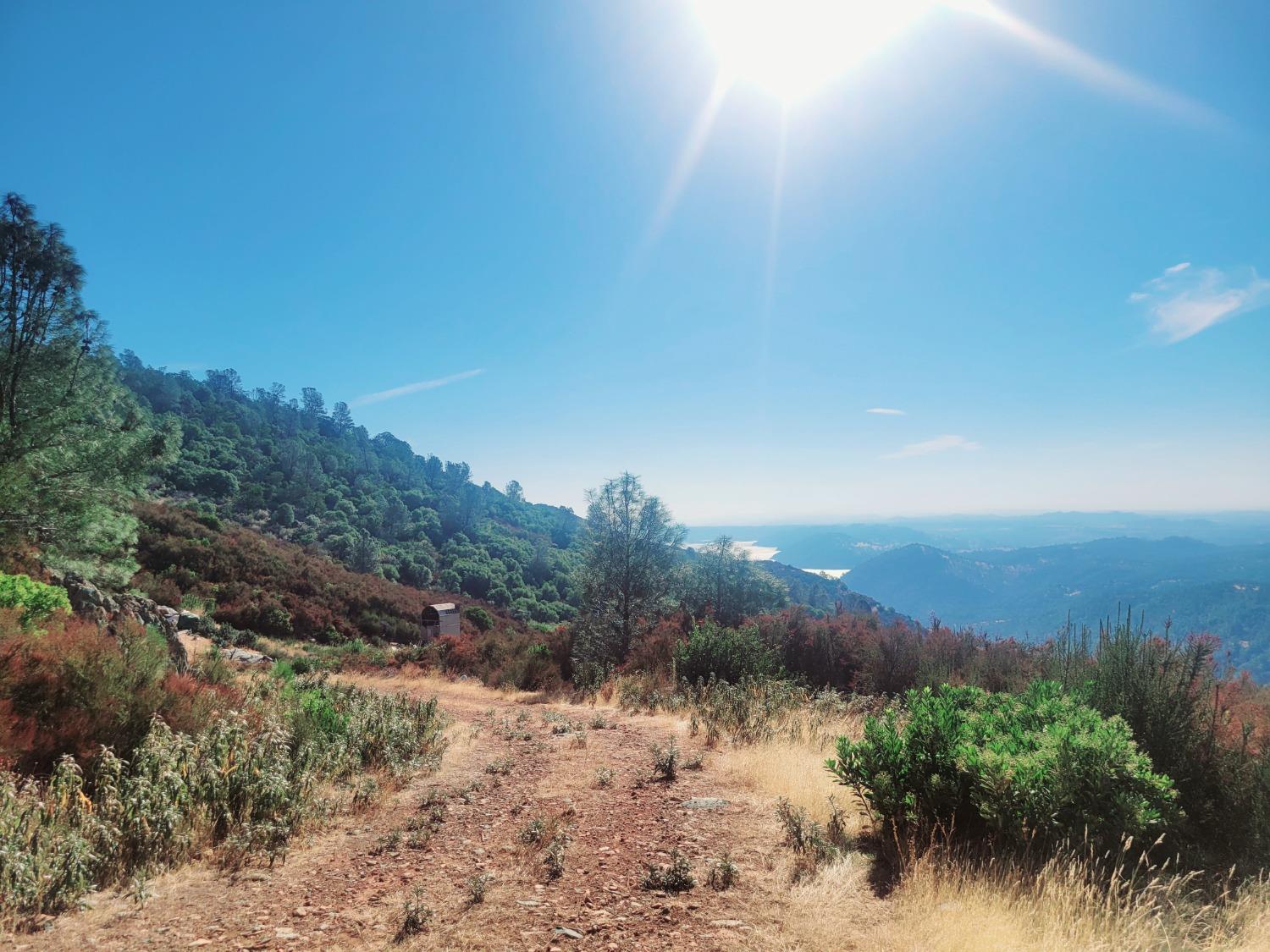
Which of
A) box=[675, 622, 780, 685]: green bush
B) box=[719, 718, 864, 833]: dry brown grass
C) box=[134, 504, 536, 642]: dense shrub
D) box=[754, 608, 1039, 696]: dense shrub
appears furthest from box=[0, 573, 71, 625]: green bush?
box=[134, 504, 536, 642]: dense shrub

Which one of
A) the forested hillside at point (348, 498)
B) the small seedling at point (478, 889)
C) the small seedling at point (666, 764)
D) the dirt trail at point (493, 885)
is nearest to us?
the dirt trail at point (493, 885)

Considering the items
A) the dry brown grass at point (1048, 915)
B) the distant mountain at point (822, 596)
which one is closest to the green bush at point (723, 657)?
the dry brown grass at point (1048, 915)

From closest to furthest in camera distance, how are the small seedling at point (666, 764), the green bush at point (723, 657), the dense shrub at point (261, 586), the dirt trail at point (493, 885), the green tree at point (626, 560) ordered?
the dirt trail at point (493, 885)
the small seedling at point (666, 764)
the green bush at point (723, 657)
the green tree at point (626, 560)
the dense shrub at point (261, 586)

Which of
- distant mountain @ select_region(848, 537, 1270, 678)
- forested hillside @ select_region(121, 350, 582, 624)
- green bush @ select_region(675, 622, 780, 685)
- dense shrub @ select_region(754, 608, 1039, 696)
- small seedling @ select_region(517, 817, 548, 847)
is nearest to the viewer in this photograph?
small seedling @ select_region(517, 817, 548, 847)

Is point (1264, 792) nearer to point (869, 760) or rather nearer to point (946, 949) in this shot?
point (869, 760)

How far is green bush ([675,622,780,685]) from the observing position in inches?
504

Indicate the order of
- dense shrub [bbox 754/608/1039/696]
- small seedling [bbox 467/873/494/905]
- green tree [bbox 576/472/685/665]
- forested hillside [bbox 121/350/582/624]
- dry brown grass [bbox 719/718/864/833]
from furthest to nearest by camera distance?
forested hillside [bbox 121/350/582/624]
green tree [bbox 576/472/685/665]
dense shrub [bbox 754/608/1039/696]
dry brown grass [bbox 719/718/864/833]
small seedling [bbox 467/873/494/905]

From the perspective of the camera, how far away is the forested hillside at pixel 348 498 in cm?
5766

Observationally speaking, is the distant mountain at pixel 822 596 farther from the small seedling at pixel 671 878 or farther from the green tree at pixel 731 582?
the small seedling at pixel 671 878

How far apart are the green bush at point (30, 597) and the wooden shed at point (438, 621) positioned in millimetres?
23874

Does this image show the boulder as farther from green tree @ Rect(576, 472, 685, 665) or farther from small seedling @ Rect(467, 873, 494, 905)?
small seedling @ Rect(467, 873, 494, 905)

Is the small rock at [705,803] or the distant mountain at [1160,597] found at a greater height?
the small rock at [705,803]

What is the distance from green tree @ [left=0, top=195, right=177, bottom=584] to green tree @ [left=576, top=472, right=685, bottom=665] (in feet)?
45.5

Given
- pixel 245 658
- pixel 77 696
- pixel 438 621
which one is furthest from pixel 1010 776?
pixel 438 621
